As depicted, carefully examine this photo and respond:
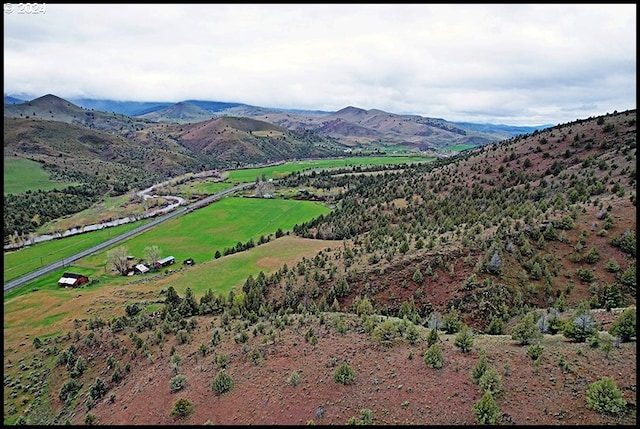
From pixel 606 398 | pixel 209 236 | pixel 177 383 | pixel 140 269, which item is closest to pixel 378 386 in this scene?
pixel 606 398

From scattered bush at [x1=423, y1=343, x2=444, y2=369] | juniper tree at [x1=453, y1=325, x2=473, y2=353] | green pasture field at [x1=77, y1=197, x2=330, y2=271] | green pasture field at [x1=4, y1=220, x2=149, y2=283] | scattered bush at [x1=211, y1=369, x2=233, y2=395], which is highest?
juniper tree at [x1=453, y1=325, x2=473, y2=353]

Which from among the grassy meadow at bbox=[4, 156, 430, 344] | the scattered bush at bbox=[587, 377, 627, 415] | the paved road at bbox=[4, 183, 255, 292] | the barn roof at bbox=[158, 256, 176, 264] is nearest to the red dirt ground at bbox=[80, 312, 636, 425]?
the scattered bush at bbox=[587, 377, 627, 415]

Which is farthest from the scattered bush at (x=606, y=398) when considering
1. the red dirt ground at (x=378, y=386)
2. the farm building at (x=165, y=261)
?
the farm building at (x=165, y=261)

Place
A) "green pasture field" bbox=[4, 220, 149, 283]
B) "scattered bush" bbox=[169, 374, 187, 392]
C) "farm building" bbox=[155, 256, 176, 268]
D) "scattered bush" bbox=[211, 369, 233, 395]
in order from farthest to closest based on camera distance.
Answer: "farm building" bbox=[155, 256, 176, 268] < "green pasture field" bbox=[4, 220, 149, 283] < "scattered bush" bbox=[169, 374, 187, 392] < "scattered bush" bbox=[211, 369, 233, 395]

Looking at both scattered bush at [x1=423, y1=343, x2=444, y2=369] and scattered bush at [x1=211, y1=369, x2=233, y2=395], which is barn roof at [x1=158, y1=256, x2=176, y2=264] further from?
scattered bush at [x1=423, y1=343, x2=444, y2=369]

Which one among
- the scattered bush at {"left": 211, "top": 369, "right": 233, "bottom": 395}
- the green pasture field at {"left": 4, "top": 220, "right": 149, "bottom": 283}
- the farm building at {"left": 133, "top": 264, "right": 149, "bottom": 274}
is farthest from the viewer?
the green pasture field at {"left": 4, "top": 220, "right": 149, "bottom": 283}

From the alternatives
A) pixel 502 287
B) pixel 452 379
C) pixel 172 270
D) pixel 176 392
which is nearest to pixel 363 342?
pixel 452 379

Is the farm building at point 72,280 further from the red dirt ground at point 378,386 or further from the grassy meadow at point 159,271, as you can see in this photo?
the red dirt ground at point 378,386
